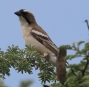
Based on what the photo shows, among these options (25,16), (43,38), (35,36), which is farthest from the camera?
(25,16)

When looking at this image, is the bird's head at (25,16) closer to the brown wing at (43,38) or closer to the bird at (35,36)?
the bird at (35,36)

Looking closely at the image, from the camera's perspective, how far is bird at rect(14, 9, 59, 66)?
638 cm

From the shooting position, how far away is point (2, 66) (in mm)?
3051

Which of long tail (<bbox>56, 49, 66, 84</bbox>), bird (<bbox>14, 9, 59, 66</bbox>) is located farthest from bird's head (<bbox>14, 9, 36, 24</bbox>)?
long tail (<bbox>56, 49, 66, 84</bbox>)

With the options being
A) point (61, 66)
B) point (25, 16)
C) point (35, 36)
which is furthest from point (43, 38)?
point (61, 66)

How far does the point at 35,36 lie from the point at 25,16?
1.00m

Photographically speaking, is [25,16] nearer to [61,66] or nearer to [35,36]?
[35,36]

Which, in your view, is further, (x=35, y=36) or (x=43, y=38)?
(x=43, y=38)

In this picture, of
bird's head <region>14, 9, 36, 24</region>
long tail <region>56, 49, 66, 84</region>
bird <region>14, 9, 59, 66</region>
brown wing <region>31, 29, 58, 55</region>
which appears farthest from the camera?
bird's head <region>14, 9, 36, 24</region>

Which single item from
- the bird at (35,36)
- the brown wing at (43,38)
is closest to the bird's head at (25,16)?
the bird at (35,36)

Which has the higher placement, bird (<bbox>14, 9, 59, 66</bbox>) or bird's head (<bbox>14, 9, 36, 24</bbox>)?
bird's head (<bbox>14, 9, 36, 24</bbox>)

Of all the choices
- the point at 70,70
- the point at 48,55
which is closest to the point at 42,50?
the point at 48,55

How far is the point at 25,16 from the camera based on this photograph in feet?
24.9

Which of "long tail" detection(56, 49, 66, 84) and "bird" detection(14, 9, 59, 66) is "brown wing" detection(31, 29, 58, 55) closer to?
"bird" detection(14, 9, 59, 66)
